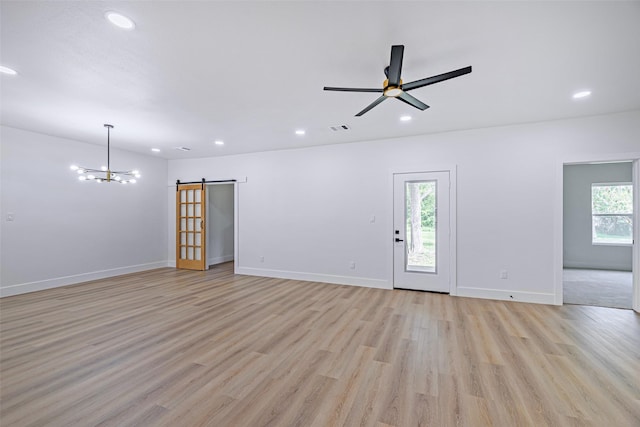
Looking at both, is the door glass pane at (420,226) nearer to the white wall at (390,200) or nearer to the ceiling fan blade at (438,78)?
the white wall at (390,200)

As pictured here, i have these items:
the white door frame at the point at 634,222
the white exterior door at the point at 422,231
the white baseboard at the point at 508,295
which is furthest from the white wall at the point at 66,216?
the white door frame at the point at 634,222

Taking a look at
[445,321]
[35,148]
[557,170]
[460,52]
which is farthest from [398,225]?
[35,148]

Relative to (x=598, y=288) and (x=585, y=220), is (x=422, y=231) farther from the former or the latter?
(x=585, y=220)

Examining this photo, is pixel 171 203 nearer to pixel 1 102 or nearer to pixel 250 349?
pixel 1 102

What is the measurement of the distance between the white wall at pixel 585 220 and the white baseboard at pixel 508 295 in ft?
13.3

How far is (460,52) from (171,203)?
7230mm

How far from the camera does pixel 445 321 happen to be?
11.6 ft

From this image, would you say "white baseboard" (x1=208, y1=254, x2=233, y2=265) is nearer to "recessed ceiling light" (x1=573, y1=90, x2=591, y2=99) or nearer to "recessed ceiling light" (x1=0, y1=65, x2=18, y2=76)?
"recessed ceiling light" (x1=0, y1=65, x2=18, y2=76)

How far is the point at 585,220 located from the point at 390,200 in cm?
569

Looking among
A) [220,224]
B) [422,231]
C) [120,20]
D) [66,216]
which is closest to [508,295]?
[422,231]

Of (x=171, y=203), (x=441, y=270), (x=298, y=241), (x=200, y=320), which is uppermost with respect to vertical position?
(x=171, y=203)

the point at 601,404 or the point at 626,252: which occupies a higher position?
the point at 626,252

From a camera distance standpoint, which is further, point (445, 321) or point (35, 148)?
point (35, 148)

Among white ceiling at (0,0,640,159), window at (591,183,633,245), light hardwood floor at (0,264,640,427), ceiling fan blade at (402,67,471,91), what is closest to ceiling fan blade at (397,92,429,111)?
ceiling fan blade at (402,67,471,91)
